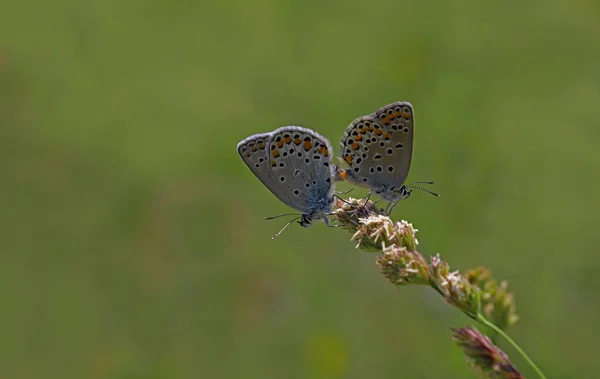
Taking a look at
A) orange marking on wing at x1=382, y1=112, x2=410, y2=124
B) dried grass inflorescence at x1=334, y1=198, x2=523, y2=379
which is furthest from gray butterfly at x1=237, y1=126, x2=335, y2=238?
dried grass inflorescence at x1=334, y1=198, x2=523, y2=379

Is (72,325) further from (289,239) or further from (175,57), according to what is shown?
(175,57)

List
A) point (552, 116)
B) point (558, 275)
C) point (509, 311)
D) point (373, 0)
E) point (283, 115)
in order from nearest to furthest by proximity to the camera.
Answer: point (509, 311) → point (558, 275) → point (552, 116) → point (283, 115) → point (373, 0)

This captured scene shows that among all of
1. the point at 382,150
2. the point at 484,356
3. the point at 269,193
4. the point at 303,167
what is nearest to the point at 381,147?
the point at 382,150

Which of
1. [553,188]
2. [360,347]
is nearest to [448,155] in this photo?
[553,188]

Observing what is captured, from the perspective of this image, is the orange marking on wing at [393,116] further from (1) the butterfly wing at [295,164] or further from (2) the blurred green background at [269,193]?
(2) the blurred green background at [269,193]

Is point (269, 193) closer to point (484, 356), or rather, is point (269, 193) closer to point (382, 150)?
point (382, 150)

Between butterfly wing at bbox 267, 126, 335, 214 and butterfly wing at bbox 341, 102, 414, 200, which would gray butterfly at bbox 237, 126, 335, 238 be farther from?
butterfly wing at bbox 341, 102, 414, 200
